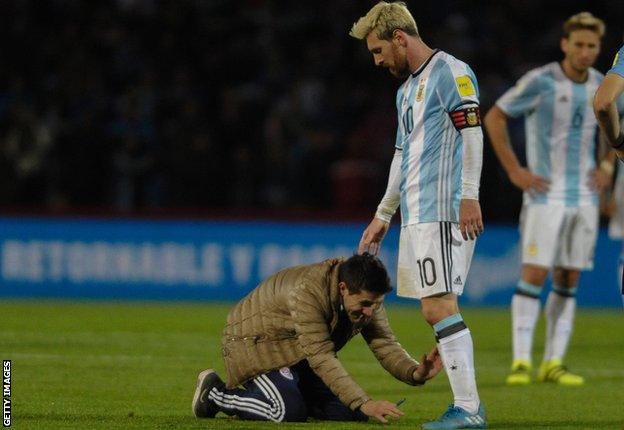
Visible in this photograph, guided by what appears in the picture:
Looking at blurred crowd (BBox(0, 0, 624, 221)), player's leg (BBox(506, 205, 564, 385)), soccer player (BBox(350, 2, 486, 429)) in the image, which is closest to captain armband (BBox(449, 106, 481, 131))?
soccer player (BBox(350, 2, 486, 429))

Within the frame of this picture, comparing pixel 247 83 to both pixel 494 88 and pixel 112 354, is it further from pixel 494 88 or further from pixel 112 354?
pixel 112 354

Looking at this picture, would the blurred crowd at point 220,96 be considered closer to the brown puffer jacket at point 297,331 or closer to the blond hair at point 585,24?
the blond hair at point 585,24

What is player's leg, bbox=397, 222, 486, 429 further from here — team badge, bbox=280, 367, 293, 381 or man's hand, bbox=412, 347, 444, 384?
team badge, bbox=280, 367, 293, 381

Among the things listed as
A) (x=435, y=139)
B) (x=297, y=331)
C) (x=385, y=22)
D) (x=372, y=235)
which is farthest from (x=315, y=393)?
(x=385, y=22)

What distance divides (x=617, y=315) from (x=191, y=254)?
502 cm

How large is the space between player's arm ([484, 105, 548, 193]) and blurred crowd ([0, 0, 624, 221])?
6236 millimetres

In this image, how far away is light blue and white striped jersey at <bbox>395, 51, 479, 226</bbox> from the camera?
265 inches

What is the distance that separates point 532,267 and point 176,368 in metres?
2.71

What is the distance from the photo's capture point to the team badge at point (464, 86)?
22.0ft

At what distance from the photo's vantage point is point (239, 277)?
1592 centimetres

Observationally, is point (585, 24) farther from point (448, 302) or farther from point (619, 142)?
point (619, 142)

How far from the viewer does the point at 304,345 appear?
671 centimetres

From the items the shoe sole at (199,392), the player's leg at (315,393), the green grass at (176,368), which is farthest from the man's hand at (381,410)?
the shoe sole at (199,392)

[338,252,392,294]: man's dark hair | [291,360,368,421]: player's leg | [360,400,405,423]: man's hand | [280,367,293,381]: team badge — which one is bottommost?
[291,360,368,421]: player's leg
